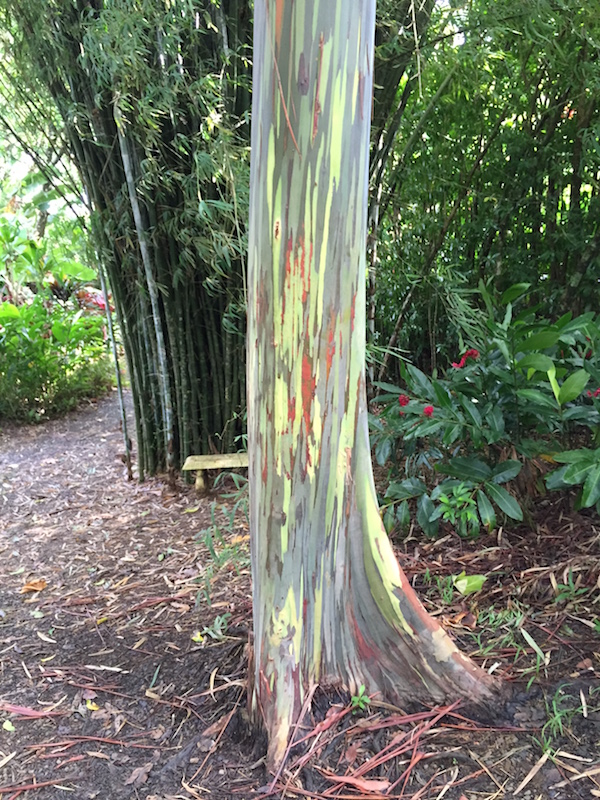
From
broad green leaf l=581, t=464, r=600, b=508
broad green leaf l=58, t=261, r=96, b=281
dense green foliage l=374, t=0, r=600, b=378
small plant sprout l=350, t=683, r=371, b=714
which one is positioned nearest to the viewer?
small plant sprout l=350, t=683, r=371, b=714

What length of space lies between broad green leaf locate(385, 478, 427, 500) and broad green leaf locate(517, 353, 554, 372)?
→ 471mm

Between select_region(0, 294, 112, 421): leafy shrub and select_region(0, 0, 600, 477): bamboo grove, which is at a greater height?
select_region(0, 0, 600, 477): bamboo grove

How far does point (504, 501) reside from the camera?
1.67m

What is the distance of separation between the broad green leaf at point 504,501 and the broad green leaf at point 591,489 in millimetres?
199

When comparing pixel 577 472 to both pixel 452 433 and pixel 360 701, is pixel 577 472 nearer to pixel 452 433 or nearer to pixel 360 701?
pixel 452 433

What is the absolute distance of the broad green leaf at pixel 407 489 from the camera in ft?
6.04

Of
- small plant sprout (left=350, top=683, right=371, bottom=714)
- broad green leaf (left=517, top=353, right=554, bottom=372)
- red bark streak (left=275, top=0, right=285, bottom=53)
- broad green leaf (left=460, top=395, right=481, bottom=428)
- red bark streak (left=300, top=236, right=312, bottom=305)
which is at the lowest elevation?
small plant sprout (left=350, top=683, right=371, bottom=714)

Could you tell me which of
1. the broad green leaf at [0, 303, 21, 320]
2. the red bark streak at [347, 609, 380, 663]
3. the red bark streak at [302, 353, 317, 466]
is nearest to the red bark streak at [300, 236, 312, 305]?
the red bark streak at [302, 353, 317, 466]

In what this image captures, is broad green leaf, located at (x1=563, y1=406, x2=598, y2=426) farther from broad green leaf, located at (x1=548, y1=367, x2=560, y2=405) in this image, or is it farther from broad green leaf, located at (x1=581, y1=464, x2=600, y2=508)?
broad green leaf, located at (x1=581, y1=464, x2=600, y2=508)

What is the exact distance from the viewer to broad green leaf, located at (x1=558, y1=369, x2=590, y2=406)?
158cm

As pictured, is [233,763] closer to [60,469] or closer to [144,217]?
[144,217]

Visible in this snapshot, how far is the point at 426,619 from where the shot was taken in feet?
4.30

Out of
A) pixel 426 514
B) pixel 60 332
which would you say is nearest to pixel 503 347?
pixel 426 514

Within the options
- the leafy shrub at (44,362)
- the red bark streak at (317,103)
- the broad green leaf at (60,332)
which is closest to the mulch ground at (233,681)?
the red bark streak at (317,103)
